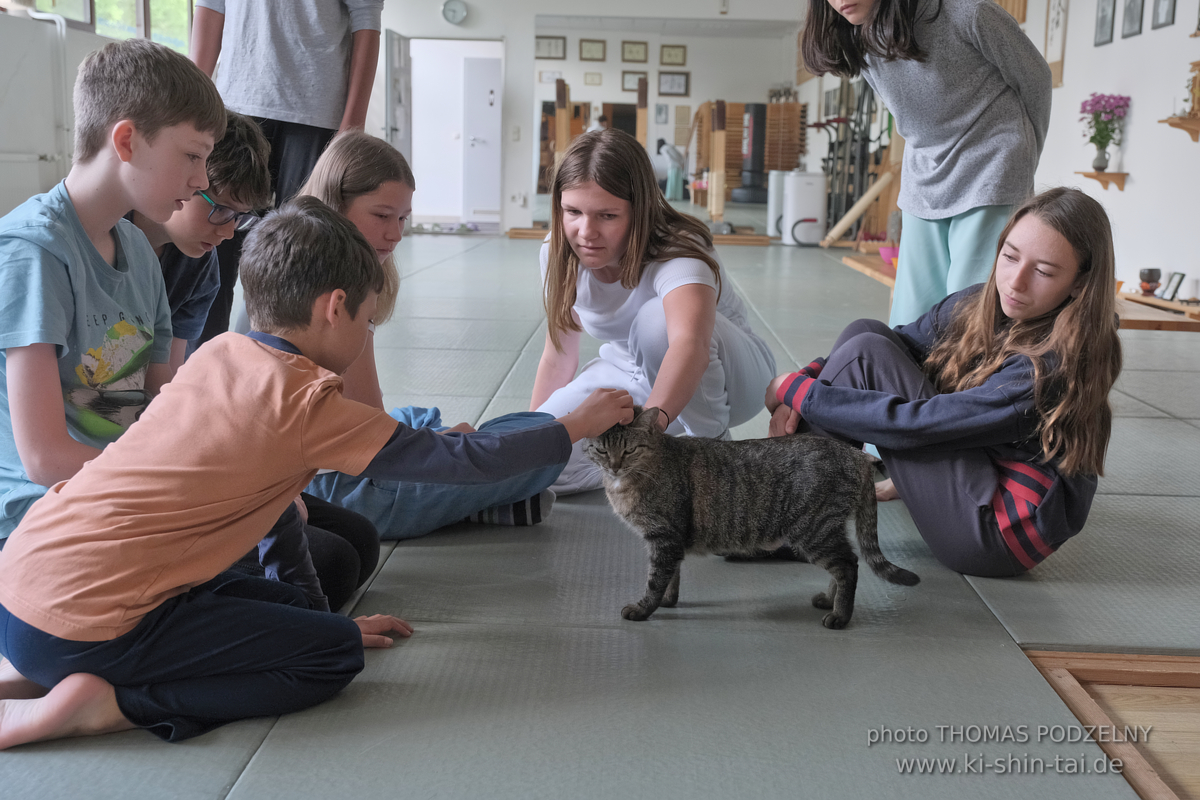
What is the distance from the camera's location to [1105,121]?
6734 mm

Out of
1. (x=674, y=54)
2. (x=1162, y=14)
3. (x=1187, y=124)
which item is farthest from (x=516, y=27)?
(x=674, y=54)

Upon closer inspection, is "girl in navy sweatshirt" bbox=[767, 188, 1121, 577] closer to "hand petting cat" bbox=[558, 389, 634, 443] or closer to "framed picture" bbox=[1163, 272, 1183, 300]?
"hand petting cat" bbox=[558, 389, 634, 443]

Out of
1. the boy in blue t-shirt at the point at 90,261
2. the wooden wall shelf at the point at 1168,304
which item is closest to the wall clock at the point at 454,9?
the wooden wall shelf at the point at 1168,304

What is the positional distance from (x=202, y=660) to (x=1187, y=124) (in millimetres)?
6373

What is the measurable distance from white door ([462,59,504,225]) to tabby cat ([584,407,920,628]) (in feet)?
33.9

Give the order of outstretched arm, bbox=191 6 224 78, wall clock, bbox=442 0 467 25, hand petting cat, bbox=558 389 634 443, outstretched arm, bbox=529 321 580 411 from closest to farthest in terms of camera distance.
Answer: hand petting cat, bbox=558 389 634 443, outstretched arm, bbox=529 321 580 411, outstretched arm, bbox=191 6 224 78, wall clock, bbox=442 0 467 25

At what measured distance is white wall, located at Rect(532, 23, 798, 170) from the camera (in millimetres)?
18656

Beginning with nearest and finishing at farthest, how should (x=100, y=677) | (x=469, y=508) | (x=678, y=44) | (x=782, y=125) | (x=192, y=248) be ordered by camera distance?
1. (x=100, y=677)
2. (x=192, y=248)
3. (x=469, y=508)
4. (x=782, y=125)
5. (x=678, y=44)

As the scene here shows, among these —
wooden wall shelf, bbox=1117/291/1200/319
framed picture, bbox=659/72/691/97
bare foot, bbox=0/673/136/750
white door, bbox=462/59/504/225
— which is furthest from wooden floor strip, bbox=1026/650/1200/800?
framed picture, bbox=659/72/691/97

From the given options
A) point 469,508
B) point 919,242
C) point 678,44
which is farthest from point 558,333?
point 678,44

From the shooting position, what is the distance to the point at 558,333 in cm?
250

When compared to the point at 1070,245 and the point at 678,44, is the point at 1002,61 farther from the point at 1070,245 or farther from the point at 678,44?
the point at 678,44

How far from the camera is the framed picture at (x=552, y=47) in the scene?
1892cm

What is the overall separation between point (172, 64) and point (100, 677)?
1.01 m
